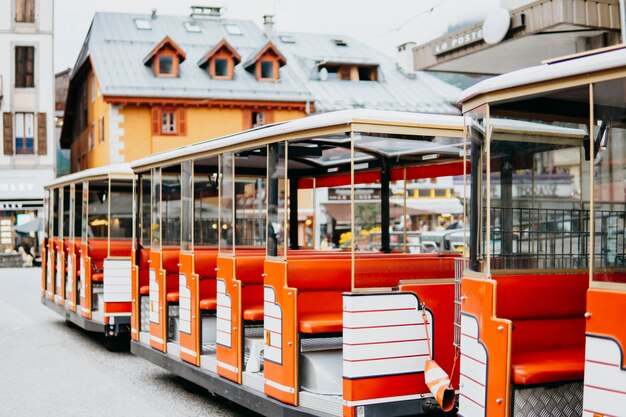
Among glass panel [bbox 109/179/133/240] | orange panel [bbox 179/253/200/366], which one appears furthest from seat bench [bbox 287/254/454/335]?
glass panel [bbox 109/179/133/240]

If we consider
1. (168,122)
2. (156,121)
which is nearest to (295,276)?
(156,121)

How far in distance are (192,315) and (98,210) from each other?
464 cm

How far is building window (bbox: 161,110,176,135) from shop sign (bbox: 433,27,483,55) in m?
24.8

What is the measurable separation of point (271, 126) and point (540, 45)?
9.50m

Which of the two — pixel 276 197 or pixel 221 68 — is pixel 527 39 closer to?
pixel 276 197

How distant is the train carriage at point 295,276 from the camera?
6211 mm

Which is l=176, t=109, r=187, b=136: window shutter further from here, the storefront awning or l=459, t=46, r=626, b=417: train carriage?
l=459, t=46, r=626, b=417: train carriage

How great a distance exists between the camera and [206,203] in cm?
878

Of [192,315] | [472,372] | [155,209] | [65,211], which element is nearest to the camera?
[472,372]

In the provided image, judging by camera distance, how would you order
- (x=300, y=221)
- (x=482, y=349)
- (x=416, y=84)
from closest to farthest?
(x=482, y=349) → (x=300, y=221) → (x=416, y=84)

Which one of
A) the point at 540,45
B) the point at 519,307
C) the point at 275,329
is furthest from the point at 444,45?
the point at 519,307

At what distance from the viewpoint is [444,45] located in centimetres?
1588

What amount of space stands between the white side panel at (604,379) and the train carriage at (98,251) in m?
8.34

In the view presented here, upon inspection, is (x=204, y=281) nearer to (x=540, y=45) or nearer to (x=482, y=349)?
(x=482, y=349)
